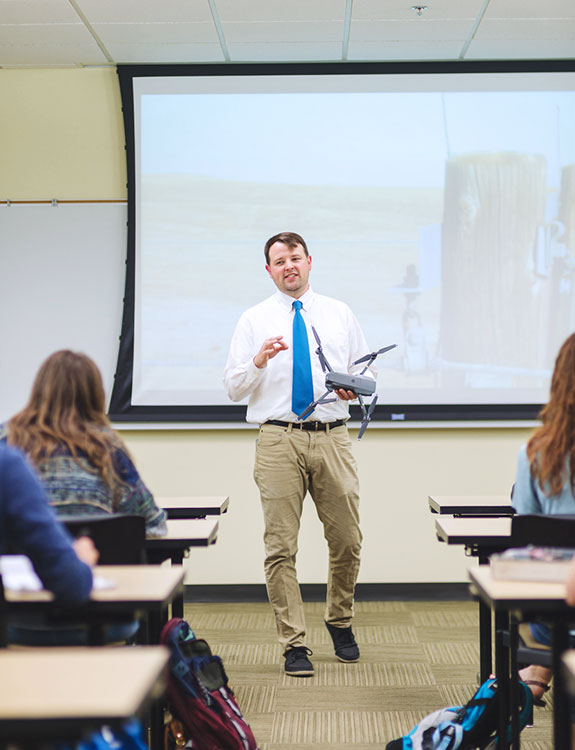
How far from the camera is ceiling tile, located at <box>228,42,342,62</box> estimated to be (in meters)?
4.29

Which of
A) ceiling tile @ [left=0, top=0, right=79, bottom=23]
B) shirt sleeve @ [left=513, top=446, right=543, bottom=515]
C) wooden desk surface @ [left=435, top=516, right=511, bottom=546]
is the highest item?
ceiling tile @ [left=0, top=0, right=79, bottom=23]

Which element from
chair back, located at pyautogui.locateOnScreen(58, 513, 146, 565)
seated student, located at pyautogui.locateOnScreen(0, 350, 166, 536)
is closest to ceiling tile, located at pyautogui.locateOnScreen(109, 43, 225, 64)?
seated student, located at pyautogui.locateOnScreen(0, 350, 166, 536)

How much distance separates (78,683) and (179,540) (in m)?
1.21

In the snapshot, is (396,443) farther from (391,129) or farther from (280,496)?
(391,129)

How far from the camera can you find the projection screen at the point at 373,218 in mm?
4535

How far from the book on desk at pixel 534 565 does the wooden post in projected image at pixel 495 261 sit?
2.93 meters

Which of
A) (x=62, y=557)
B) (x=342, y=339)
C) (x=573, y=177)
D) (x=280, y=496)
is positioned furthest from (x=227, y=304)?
(x=62, y=557)

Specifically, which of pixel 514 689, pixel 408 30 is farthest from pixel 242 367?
pixel 408 30

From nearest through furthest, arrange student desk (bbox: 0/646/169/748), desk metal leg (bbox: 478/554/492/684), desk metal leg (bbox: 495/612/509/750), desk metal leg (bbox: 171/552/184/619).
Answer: student desk (bbox: 0/646/169/748) < desk metal leg (bbox: 495/612/509/750) < desk metal leg (bbox: 171/552/184/619) < desk metal leg (bbox: 478/554/492/684)

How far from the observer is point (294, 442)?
3.37 m

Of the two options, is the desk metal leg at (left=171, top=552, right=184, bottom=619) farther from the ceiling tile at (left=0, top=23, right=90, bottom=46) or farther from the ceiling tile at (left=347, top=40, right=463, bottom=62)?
the ceiling tile at (left=347, top=40, right=463, bottom=62)

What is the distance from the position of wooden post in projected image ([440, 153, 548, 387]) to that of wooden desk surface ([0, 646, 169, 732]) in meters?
3.60

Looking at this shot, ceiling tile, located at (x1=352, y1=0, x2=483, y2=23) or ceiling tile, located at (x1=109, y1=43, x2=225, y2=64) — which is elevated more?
ceiling tile, located at (x1=352, y1=0, x2=483, y2=23)

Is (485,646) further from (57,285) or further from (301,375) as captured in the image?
(57,285)
